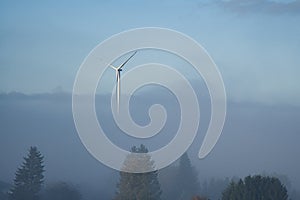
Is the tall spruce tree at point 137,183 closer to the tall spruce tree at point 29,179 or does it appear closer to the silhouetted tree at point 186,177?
the tall spruce tree at point 29,179

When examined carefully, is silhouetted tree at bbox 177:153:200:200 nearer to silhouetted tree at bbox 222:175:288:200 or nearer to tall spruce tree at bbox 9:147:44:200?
tall spruce tree at bbox 9:147:44:200

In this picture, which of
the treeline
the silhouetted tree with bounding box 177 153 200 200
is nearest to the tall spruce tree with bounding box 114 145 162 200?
the treeline

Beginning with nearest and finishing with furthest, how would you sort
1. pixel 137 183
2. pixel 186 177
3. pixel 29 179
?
1. pixel 137 183
2. pixel 29 179
3. pixel 186 177

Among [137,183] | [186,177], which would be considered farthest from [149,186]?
[186,177]

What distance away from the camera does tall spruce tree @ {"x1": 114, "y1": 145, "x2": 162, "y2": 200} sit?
77312 mm

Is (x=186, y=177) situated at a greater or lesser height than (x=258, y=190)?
greater

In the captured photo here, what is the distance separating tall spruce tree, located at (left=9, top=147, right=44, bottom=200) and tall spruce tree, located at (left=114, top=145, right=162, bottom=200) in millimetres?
20181

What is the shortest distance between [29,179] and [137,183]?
1080 inches

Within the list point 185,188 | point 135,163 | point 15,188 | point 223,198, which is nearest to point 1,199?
point 15,188

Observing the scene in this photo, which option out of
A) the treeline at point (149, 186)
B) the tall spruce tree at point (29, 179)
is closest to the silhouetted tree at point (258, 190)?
the treeline at point (149, 186)

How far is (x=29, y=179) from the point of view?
98.9 m

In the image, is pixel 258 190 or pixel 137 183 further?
pixel 137 183

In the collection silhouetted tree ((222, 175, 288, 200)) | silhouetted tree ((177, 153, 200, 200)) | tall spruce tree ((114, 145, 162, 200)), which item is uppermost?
silhouetted tree ((177, 153, 200, 200))

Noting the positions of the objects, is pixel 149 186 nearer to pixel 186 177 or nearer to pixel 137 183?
pixel 137 183
